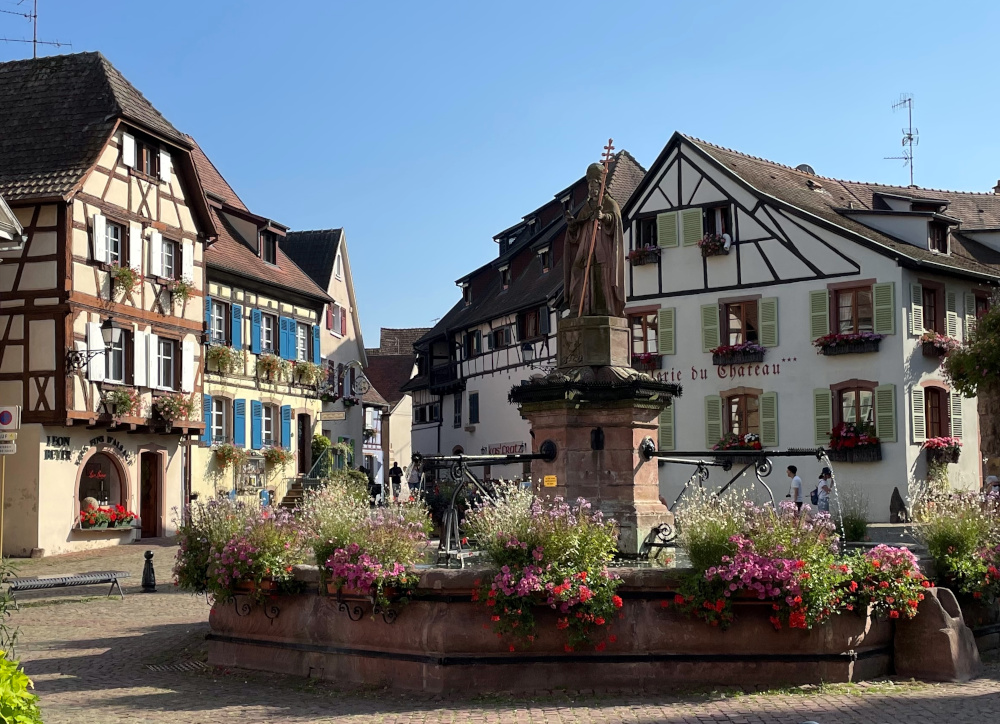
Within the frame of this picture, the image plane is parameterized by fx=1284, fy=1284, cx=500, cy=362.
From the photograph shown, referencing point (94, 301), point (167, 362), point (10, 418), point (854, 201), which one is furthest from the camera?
point (854, 201)

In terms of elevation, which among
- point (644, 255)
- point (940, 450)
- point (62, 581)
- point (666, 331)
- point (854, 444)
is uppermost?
point (644, 255)

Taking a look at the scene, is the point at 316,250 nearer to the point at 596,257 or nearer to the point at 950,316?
the point at 950,316

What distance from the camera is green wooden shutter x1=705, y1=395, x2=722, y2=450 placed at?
33.9 metres

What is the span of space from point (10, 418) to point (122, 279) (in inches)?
404

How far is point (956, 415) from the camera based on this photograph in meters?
32.0

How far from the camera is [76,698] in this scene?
992cm

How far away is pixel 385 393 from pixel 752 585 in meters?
58.7

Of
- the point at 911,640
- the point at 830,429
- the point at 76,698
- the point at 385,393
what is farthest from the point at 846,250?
the point at 385,393

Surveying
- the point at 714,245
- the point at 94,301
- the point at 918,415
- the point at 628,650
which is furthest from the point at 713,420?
the point at 628,650

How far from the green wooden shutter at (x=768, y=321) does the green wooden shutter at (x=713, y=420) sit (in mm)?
2013

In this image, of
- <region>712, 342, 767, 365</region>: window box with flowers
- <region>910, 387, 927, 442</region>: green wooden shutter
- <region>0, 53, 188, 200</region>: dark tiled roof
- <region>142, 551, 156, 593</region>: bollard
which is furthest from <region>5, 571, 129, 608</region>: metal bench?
<region>910, 387, 927, 442</region>: green wooden shutter

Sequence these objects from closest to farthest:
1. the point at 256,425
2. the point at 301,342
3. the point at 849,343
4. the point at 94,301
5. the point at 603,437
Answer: the point at 603,437, the point at 94,301, the point at 849,343, the point at 256,425, the point at 301,342

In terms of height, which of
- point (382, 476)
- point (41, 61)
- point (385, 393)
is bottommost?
point (382, 476)

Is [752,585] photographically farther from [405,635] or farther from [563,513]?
[405,635]
